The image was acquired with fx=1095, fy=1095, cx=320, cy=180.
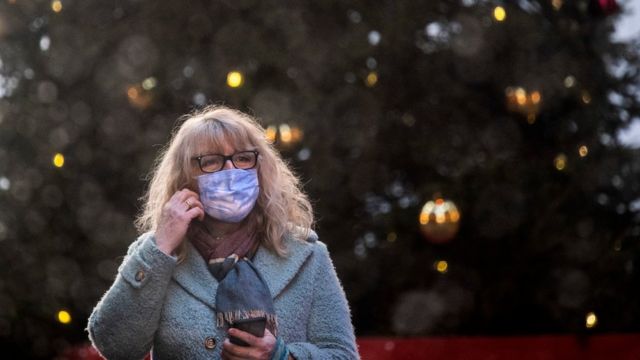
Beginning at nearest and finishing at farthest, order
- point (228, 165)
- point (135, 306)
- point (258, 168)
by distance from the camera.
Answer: point (135, 306)
point (228, 165)
point (258, 168)

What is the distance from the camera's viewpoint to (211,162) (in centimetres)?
345

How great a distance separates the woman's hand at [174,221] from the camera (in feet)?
11.0

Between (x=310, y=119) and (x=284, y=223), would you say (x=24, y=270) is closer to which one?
(x=310, y=119)

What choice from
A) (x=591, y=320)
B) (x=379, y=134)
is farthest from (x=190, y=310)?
(x=591, y=320)

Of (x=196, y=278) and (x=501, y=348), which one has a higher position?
(x=196, y=278)

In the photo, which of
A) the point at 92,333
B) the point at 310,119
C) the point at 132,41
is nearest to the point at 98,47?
the point at 132,41

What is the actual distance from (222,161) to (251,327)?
0.55 m

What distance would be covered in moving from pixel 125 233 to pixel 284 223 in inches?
144

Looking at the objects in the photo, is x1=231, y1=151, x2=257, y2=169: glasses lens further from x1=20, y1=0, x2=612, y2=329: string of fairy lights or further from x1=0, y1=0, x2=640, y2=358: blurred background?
x1=0, y1=0, x2=640, y2=358: blurred background

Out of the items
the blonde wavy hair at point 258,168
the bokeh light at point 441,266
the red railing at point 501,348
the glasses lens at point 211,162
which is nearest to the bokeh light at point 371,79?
the bokeh light at point 441,266

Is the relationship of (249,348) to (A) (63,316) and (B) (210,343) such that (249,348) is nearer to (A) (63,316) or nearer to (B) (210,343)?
(B) (210,343)

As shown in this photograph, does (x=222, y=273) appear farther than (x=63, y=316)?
No

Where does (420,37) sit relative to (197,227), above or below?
below

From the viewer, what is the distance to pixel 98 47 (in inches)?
277
